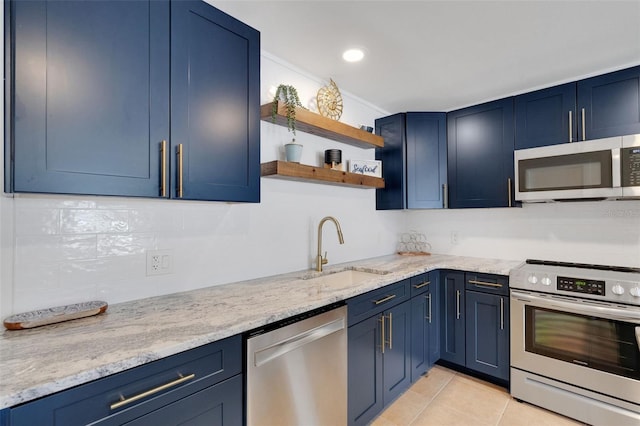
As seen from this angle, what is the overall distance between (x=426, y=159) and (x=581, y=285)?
1.53m

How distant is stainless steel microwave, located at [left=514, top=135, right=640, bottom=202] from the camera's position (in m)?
1.93

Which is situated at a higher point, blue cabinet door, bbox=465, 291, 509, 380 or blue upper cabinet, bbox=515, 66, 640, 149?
blue upper cabinet, bbox=515, 66, 640, 149

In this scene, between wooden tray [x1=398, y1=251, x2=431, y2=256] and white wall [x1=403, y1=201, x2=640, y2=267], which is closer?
white wall [x1=403, y1=201, x2=640, y2=267]

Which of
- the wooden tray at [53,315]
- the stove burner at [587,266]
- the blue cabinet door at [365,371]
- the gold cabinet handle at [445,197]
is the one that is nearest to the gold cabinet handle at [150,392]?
the wooden tray at [53,315]

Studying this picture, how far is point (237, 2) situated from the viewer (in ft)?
5.08

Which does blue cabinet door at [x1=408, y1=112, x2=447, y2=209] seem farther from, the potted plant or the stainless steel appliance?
the potted plant

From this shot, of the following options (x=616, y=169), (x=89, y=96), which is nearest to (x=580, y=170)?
(x=616, y=169)

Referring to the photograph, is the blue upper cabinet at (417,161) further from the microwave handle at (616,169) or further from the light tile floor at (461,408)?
the light tile floor at (461,408)

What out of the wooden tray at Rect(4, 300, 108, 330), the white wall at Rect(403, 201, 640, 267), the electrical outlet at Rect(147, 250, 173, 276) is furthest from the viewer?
the white wall at Rect(403, 201, 640, 267)

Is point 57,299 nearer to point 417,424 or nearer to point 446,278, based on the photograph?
point 417,424

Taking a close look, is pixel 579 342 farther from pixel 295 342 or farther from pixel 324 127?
pixel 324 127

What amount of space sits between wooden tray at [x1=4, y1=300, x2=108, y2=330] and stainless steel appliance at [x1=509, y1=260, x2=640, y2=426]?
249cm

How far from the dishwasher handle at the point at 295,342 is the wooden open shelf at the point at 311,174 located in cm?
92

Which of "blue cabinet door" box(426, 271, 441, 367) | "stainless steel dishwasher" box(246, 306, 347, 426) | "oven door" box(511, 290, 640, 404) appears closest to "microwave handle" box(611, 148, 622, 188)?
"oven door" box(511, 290, 640, 404)
